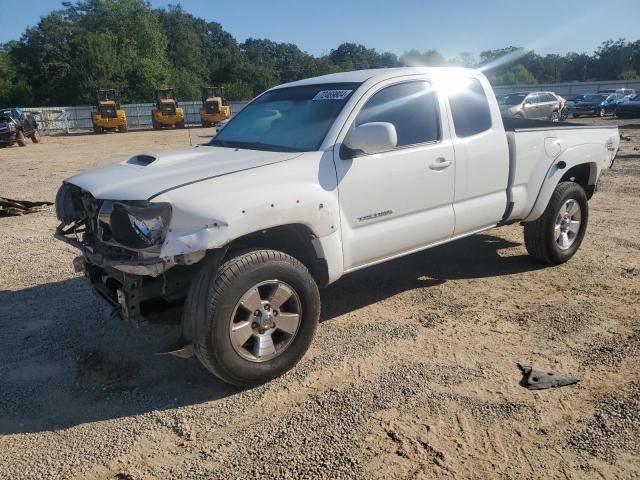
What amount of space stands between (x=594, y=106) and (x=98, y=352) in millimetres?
33494

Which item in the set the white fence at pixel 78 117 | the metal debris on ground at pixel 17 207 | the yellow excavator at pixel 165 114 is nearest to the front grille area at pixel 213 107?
the white fence at pixel 78 117

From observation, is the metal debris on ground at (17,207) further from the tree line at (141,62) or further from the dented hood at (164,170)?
the tree line at (141,62)

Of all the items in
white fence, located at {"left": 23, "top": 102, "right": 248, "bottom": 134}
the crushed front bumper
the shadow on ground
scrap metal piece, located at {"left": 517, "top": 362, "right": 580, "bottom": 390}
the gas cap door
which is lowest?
scrap metal piece, located at {"left": 517, "top": 362, "right": 580, "bottom": 390}

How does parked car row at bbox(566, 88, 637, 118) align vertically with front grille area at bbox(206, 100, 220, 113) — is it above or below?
below

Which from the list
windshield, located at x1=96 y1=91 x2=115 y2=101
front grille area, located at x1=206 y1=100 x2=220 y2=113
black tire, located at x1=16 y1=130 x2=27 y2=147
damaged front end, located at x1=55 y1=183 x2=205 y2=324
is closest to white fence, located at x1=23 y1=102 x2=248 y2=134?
front grille area, located at x1=206 y1=100 x2=220 y2=113

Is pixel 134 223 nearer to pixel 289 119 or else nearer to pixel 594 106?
pixel 289 119

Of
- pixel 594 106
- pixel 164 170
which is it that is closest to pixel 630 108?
pixel 594 106

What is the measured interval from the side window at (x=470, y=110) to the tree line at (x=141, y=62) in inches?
1137

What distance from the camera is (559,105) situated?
25.2 m

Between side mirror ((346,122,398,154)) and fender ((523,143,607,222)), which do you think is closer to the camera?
side mirror ((346,122,398,154))

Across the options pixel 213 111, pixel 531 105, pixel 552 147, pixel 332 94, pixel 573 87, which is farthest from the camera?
pixel 573 87

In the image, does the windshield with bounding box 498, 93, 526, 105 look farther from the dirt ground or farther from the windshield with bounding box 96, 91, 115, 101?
the windshield with bounding box 96, 91, 115, 101

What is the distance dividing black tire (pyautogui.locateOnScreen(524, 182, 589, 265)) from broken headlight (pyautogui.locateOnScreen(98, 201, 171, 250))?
12.5ft

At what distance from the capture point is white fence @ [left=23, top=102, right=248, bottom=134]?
125 feet
